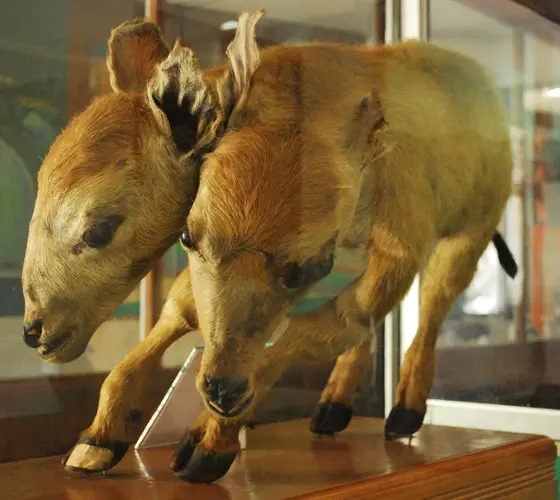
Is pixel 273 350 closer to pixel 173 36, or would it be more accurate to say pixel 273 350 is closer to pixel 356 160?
pixel 356 160

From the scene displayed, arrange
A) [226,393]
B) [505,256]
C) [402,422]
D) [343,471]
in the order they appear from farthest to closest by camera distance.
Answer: [505,256] → [402,422] → [343,471] → [226,393]

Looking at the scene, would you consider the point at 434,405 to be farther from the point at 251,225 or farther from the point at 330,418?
the point at 251,225

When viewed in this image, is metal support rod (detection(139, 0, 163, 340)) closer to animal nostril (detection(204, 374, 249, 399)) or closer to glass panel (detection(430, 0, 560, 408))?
animal nostril (detection(204, 374, 249, 399))

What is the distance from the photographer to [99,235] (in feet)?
2.01

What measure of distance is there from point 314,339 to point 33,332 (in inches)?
9.0

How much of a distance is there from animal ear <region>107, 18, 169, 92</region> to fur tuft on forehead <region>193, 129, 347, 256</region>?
11 cm

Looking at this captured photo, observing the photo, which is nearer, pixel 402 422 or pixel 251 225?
pixel 251 225

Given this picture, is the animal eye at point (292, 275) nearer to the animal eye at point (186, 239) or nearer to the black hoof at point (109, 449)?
the animal eye at point (186, 239)

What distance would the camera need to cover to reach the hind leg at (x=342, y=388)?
87 centimetres

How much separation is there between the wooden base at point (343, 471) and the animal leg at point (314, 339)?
0.8 inches

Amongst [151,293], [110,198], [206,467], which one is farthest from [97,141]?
[206,467]

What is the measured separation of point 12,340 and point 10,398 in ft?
0.19

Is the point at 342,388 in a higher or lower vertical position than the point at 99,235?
lower

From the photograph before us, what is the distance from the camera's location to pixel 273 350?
2.14ft
